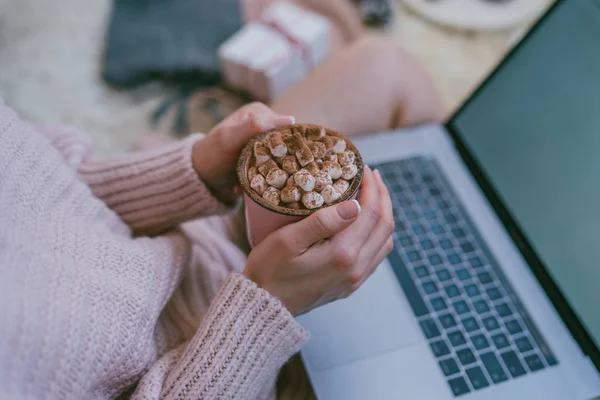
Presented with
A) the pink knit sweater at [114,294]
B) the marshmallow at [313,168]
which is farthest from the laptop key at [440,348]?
the marshmallow at [313,168]

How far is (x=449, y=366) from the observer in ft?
1.95

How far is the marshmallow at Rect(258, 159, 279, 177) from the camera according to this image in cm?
47

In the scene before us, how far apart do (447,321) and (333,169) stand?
31 centimetres

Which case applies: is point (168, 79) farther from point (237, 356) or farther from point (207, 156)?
point (237, 356)

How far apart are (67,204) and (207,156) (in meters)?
0.17

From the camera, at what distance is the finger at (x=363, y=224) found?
47 centimetres

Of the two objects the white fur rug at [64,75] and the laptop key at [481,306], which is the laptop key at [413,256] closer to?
the laptop key at [481,306]

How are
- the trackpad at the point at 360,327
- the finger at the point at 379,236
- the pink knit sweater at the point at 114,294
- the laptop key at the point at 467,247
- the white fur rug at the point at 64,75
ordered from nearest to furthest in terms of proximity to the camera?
the pink knit sweater at the point at 114,294, the finger at the point at 379,236, the trackpad at the point at 360,327, the laptop key at the point at 467,247, the white fur rug at the point at 64,75

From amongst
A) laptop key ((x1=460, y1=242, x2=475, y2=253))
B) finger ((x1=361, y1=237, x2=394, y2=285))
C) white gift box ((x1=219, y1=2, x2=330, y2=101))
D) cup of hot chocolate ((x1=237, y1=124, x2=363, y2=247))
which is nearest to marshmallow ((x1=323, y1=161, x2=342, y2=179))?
cup of hot chocolate ((x1=237, y1=124, x2=363, y2=247))

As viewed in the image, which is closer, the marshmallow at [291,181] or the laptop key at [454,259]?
the marshmallow at [291,181]

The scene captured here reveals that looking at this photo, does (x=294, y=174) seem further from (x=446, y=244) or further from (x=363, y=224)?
(x=446, y=244)

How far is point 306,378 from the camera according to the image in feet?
2.06

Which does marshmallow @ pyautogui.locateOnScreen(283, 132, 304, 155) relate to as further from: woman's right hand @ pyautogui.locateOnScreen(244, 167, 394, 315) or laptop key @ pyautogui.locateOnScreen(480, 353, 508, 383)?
laptop key @ pyautogui.locateOnScreen(480, 353, 508, 383)

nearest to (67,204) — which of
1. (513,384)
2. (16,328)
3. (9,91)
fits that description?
(16,328)
